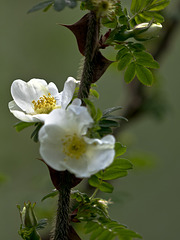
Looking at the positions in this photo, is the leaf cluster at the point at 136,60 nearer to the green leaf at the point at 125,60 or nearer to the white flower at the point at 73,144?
the green leaf at the point at 125,60

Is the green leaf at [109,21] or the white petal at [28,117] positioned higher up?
the green leaf at [109,21]

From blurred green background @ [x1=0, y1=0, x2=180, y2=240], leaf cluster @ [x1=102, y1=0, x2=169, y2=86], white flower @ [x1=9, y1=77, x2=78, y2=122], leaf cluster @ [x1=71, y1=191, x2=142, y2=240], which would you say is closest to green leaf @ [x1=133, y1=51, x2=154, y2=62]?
leaf cluster @ [x1=102, y1=0, x2=169, y2=86]

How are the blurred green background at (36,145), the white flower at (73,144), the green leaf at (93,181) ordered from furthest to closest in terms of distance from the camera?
the blurred green background at (36,145) < the green leaf at (93,181) < the white flower at (73,144)

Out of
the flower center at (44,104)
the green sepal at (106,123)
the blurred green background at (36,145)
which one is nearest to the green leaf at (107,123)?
the green sepal at (106,123)

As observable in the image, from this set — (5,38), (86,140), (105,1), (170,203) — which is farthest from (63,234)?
(5,38)

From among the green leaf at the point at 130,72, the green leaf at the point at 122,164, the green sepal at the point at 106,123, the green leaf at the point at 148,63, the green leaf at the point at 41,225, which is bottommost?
the green leaf at the point at 41,225

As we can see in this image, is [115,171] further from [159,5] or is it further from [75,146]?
[159,5]

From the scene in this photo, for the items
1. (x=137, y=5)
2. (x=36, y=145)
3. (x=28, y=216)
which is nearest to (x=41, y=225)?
(x=28, y=216)
